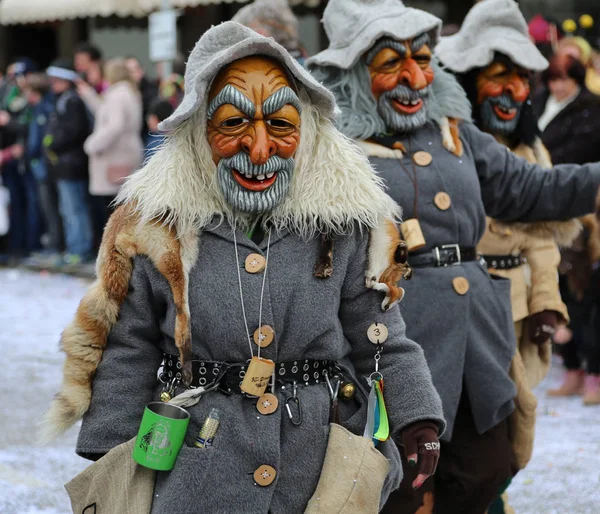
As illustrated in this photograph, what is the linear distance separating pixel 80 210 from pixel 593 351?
651 cm

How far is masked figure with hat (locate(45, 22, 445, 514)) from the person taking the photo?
2.81 meters

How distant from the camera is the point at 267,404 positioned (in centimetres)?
282

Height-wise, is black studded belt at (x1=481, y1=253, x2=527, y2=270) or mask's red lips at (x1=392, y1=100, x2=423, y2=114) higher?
mask's red lips at (x1=392, y1=100, x2=423, y2=114)

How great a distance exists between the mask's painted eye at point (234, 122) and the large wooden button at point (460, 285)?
4.42 ft

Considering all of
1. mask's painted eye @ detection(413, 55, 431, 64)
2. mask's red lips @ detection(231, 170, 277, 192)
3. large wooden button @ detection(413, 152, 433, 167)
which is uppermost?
mask's painted eye @ detection(413, 55, 431, 64)

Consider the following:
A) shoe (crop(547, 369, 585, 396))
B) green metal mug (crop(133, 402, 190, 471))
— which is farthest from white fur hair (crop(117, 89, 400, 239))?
shoe (crop(547, 369, 585, 396))

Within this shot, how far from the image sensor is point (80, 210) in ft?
Result: 38.5

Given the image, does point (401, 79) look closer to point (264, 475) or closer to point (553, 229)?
point (553, 229)

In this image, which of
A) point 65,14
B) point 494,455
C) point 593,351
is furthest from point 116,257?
point 65,14

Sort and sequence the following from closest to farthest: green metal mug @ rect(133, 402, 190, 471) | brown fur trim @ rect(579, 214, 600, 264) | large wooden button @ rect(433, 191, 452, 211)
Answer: green metal mug @ rect(133, 402, 190, 471) < large wooden button @ rect(433, 191, 452, 211) < brown fur trim @ rect(579, 214, 600, 264)

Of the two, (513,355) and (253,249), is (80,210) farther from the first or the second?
(253,249)

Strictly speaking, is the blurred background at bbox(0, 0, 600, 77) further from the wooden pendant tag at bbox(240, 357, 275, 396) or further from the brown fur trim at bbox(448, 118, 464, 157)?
the wooden pendant tag at bbox(240, 357, 275, 396)

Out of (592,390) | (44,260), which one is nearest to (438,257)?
(592,390)

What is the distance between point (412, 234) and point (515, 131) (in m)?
1.16
